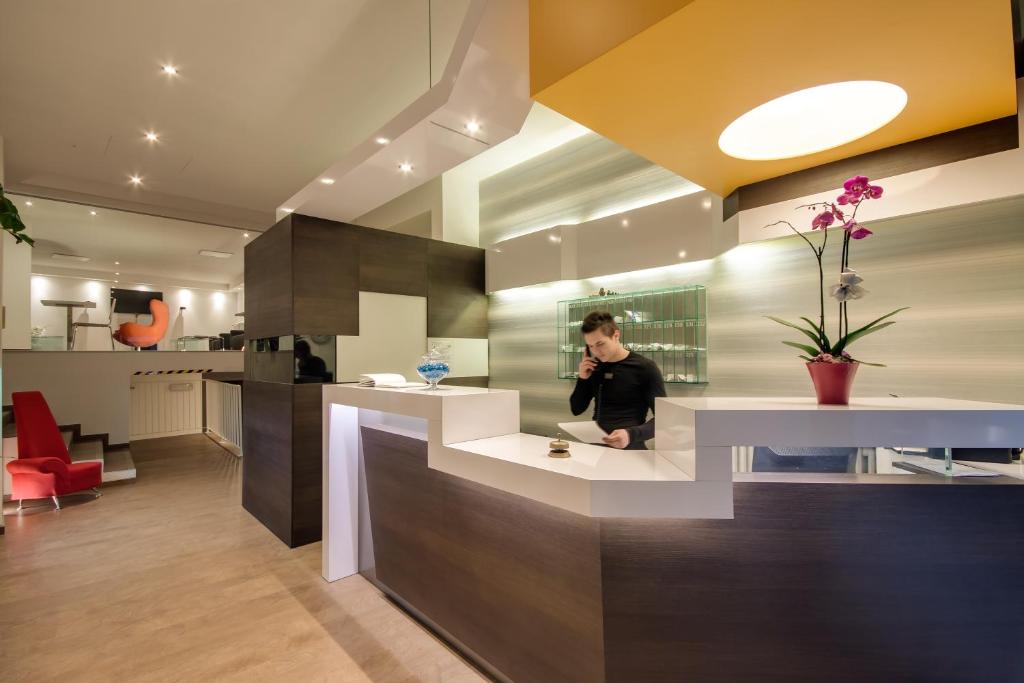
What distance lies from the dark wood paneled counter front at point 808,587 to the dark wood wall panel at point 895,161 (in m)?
1.77

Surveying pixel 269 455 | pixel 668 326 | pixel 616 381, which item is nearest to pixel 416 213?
pixel 269 455

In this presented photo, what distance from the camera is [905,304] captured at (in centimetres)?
269

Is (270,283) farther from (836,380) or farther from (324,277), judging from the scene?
(836,380)

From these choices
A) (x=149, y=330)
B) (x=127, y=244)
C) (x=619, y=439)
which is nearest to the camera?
(x=619, y=439)

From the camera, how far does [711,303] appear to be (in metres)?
3.52

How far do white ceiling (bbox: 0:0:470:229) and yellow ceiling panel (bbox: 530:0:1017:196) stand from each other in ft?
5.02

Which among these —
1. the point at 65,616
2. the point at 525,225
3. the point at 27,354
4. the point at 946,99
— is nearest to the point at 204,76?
the point at 525,225

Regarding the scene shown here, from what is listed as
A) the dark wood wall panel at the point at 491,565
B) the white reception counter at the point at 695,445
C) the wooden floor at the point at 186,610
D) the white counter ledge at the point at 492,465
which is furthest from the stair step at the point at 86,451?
the white reception counter at the point at 695,445

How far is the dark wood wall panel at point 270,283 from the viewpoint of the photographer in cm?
374

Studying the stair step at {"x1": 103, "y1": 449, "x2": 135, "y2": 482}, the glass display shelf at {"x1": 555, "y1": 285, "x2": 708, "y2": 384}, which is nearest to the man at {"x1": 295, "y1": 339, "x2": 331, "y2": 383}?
the glass display shelf at {"x1": 555, "y1": 285, "x2": 708, "y2": 384}

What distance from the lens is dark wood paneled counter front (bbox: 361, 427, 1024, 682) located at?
54.0 inches

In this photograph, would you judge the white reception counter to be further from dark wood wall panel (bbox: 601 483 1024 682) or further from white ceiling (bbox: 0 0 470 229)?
white ceiling (bbox: 0 0 470 229)

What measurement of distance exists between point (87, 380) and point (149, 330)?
151 centimetres

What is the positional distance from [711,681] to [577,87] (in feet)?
7.26
